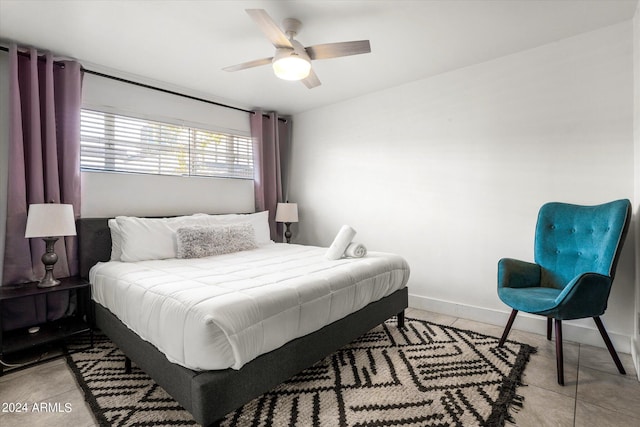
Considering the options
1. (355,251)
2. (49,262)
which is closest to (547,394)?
(355,251)

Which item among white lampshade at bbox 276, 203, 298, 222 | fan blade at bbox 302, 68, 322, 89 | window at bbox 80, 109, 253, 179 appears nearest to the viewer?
fan blade at bbox 302, 68, 322, 89

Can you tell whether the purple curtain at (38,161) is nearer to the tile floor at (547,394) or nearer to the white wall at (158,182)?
the white wall at (158,182)

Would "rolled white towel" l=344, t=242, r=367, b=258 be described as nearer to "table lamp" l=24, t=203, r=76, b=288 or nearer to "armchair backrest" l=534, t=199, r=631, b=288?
"armchair backrest" l=534, t=199, r=631, b=288

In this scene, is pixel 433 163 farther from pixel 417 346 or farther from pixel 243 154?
pixel 243 154

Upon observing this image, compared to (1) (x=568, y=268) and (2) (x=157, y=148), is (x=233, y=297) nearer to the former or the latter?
(1) (x=568, y=268)

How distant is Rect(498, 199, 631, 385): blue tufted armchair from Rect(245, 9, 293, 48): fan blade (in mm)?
2310

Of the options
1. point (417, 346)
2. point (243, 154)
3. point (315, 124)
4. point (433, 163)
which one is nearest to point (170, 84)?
point (243, 154)

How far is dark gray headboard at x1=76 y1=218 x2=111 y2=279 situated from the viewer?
9.12 ft

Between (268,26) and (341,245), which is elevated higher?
(268,26)

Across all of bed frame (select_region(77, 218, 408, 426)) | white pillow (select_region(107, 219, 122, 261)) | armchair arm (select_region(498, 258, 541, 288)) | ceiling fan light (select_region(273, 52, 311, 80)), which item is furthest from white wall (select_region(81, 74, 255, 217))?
armchair arm (select_region(498, 258, 541, 288))

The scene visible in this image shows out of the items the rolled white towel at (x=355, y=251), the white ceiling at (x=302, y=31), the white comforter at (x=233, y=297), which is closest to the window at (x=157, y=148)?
the white ceiling at (x=302, y=31)

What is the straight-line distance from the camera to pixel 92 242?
9.29 ft

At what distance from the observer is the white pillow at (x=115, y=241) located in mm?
2816

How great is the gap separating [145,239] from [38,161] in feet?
3.34
